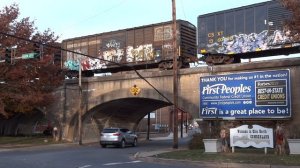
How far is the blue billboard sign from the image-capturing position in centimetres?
2652

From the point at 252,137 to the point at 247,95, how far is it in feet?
15.1

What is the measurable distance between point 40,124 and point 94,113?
602 inches

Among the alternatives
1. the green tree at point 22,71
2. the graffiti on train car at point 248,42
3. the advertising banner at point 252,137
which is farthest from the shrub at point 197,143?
the green tree at point 22,71

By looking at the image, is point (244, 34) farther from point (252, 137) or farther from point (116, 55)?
point (116, 55)

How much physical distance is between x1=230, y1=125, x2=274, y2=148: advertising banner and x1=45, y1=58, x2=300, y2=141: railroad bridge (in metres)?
4.66

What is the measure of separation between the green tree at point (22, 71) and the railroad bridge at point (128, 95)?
10.3 feet

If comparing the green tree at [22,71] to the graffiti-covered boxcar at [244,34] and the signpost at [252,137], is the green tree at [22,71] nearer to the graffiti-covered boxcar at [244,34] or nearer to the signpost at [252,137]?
the graffiti-covered boxcar at [244,34]

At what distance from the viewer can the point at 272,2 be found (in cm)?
2808

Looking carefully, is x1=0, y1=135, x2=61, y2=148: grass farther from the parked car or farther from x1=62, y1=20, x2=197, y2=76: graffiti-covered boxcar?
x1=62, y1=20, x2=197, y2=76: graffiti-covered boxcar

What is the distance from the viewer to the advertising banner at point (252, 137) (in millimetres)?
23297

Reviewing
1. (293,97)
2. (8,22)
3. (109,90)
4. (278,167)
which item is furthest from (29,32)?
(278,167)

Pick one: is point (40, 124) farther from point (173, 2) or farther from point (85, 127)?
point (173, 2)

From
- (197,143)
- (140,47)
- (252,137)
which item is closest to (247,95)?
(197,143)

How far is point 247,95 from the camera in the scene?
27.9 m
